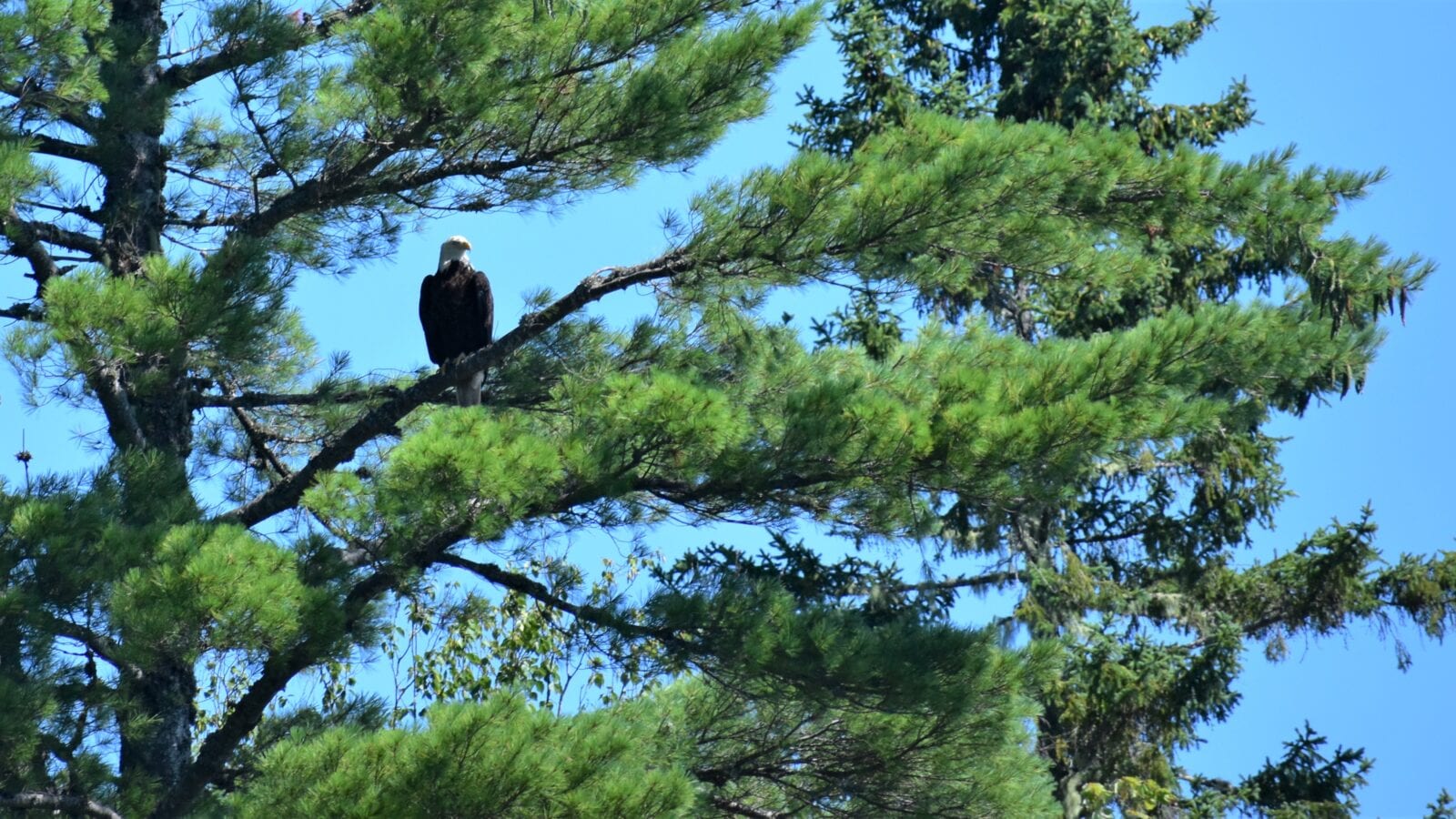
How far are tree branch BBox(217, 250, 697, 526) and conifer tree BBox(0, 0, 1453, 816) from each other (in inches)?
1.0

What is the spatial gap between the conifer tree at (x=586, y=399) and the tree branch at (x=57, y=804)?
3cm

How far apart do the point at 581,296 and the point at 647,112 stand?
94cm

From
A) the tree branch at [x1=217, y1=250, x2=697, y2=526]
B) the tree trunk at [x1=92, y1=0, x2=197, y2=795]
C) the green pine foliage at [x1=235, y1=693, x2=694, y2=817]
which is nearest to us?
the green pine foliage at [x1=235, y1=693, x2=694, y2=817]

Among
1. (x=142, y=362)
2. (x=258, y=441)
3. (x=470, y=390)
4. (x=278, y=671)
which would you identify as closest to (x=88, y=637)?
(x=278, y=671)

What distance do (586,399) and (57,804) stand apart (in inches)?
92.6

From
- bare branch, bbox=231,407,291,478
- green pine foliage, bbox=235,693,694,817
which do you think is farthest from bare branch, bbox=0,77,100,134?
green pine foliage, bbox=235,693,694,817

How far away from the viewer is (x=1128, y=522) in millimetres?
11883

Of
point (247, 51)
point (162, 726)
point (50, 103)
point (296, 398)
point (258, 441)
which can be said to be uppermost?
point (247, 51)

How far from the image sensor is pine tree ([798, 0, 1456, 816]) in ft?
34.2

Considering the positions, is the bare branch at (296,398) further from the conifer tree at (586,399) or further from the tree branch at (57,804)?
the tree branch at (57,804)

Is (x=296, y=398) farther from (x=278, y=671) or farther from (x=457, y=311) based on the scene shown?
A: (x=278, y=671)

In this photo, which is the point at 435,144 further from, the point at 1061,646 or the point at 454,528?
the point at 1061,646

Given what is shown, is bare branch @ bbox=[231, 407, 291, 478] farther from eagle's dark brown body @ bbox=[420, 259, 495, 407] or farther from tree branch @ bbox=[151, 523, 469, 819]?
tree branch @ bbox=[151, 523, 469, 819]

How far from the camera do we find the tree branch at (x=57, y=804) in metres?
6.07
